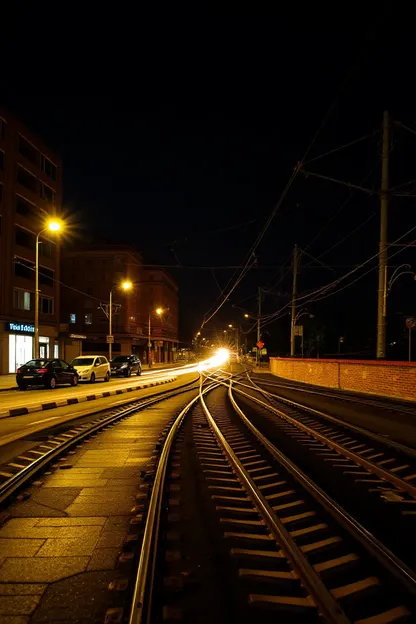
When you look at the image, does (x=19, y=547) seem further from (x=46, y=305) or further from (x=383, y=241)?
(x=46, y=305)

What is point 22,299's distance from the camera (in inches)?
1588

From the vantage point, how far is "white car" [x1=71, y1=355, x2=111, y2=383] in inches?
1196

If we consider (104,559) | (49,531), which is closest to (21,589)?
(104,559)

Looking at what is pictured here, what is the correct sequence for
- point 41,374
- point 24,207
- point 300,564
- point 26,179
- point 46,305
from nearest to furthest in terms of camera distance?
1. point 300,564
2. point 41,374
3. point 24,207
4. point 26,179
5. point 46,305

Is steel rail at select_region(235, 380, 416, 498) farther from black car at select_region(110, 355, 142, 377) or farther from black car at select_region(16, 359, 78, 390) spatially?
black car at select_region(110, 355, 142, 377)

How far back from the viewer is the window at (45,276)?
45.1 metres

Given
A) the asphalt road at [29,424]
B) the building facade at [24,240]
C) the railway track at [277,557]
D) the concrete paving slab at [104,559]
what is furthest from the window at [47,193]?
the concrete paving slab at [104,559]

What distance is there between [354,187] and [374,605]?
16687 millimetres

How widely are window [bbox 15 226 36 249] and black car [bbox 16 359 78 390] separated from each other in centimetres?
1898

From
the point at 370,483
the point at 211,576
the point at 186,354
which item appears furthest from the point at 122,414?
the point at 186,354

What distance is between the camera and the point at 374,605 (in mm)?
3191

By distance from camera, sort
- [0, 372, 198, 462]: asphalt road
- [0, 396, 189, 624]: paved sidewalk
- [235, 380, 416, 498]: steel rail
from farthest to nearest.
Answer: [0, 372, 198, 462]: asphalt road, [235, 380, 416, 498]: steel rail, [0, 396, 189, 624]: paved sidewalk

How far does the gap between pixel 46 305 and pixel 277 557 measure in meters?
45.1

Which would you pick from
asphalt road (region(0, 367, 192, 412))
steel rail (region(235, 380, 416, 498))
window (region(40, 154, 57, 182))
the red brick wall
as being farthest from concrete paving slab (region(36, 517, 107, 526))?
window (region(40, 154, 57, 182))
